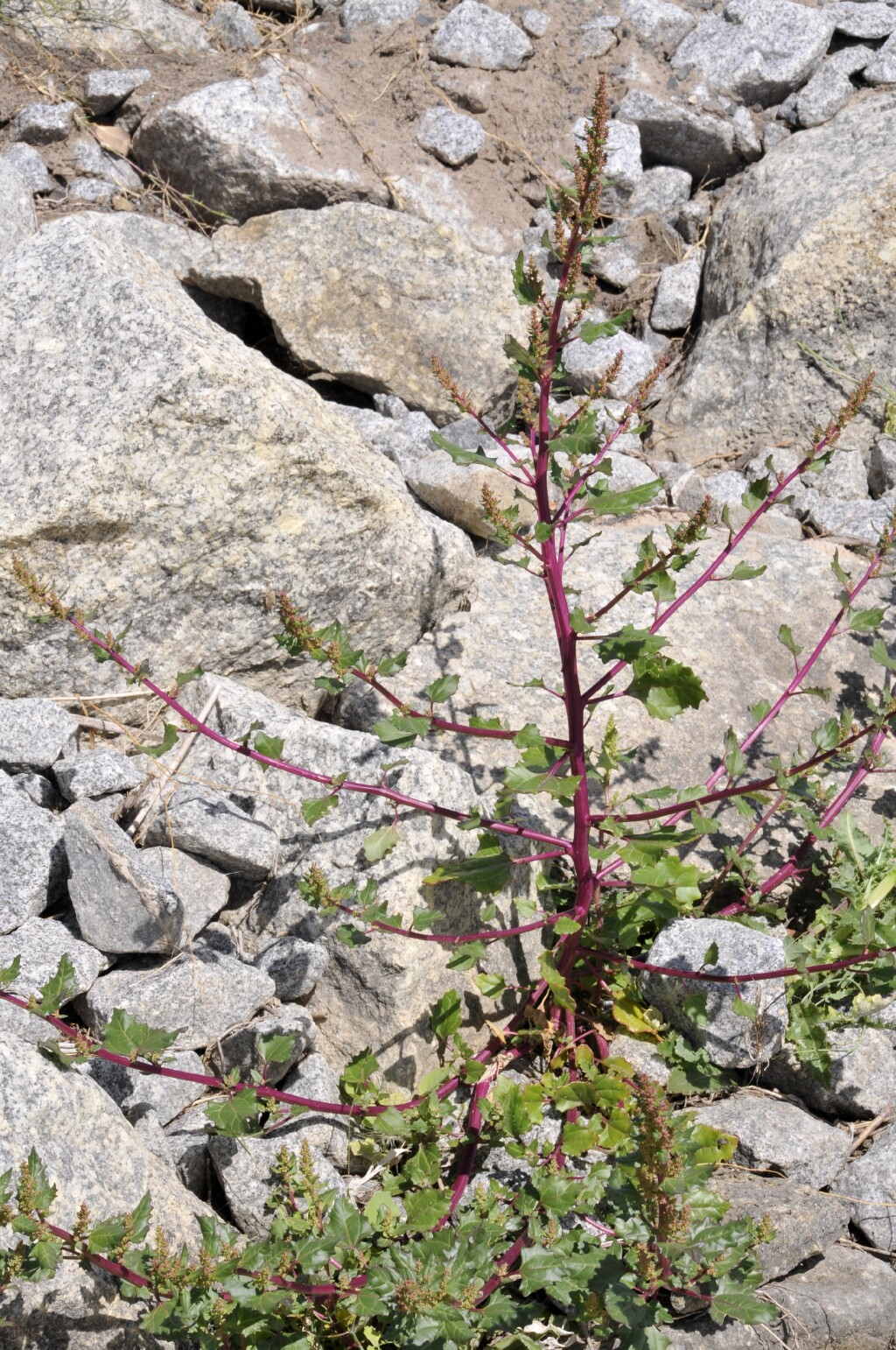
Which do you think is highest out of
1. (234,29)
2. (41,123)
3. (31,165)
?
(234,29)

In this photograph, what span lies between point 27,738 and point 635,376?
3.33 meters

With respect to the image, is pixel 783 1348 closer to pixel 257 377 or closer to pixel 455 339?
pixel 257 377

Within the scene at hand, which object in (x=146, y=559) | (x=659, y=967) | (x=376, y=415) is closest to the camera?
(x=659, y=967)

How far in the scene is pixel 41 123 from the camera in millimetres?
5512

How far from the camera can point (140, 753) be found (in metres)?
3.70

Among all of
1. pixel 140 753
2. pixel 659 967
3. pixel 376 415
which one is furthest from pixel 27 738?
pixel 376 415

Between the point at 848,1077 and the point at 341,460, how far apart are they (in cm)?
247

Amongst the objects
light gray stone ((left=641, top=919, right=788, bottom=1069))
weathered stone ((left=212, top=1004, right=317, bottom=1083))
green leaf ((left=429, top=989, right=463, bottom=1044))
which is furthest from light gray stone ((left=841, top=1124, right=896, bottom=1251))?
weathered stone ((left=212, top=1004, right=317, bottom=1083))

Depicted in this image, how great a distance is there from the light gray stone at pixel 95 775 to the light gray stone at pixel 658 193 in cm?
429

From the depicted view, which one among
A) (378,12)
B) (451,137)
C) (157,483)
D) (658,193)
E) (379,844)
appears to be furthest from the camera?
(378,12)

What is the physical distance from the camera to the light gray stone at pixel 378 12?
6.34 metres

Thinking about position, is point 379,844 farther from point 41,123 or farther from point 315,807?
point 41,123

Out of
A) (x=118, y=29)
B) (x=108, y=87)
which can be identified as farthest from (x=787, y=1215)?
(x=118, y=29)

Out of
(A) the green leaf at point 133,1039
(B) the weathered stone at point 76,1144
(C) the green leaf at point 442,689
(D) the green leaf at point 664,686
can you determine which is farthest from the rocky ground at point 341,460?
(D) the green leaf at point 664,686
